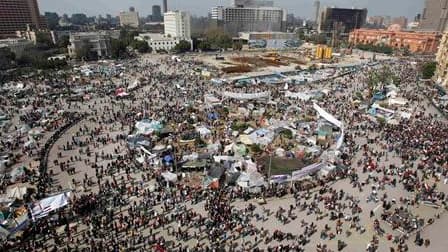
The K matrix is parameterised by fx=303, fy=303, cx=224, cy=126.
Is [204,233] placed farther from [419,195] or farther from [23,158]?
[23,158]

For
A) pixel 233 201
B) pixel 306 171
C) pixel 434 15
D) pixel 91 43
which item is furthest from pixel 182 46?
pixel 434 15

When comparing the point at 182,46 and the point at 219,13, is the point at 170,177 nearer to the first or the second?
the point at 182,46

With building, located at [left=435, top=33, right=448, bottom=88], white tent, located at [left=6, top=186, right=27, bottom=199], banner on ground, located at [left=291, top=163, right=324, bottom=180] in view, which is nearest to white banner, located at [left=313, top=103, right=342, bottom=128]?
banner on ground, located at [left=291, top=163, right=324, bottom=180]

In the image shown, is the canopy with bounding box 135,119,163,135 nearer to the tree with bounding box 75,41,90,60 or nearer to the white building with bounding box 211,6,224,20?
the tree with bounding box 75,41,90,60

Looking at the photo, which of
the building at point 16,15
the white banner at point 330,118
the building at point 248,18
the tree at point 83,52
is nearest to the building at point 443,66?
the white banner at point 330,118

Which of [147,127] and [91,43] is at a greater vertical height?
[91,43]

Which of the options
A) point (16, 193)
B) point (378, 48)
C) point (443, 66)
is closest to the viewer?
point (16, 193)
